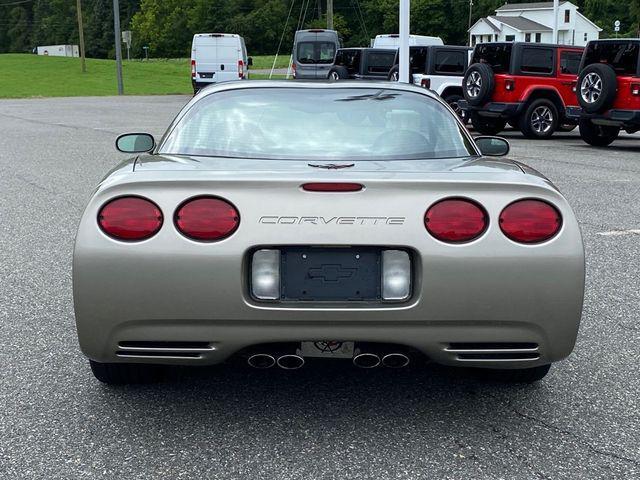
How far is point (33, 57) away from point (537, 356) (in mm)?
82175

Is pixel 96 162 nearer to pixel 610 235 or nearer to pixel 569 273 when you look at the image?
pixel 610 235

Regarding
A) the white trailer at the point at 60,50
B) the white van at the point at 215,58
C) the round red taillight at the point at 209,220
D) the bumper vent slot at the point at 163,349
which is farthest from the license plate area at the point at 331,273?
the white trailer at the point at 60,50

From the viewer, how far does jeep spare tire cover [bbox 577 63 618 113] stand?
15609mm

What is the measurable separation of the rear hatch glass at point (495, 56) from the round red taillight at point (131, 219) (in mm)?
16395

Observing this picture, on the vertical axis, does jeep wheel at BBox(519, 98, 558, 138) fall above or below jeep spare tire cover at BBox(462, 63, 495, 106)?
below

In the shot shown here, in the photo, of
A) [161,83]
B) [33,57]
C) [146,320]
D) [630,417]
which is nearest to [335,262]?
[146,320]

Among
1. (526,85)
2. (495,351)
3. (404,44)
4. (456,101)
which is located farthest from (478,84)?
(495,351)

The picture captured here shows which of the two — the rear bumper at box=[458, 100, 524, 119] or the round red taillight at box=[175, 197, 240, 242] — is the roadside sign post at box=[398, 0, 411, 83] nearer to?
the rear bumper at box=[458, 100, 524, 119]

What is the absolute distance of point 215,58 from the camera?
37062 millimetres

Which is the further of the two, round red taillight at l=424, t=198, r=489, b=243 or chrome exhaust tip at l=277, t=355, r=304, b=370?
chrome exhaust tip at l=277, t=355, r=304, b=370

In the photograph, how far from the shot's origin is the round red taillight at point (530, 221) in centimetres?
320

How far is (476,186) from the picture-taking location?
323 cm

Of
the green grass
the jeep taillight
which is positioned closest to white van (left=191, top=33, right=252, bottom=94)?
the green grass

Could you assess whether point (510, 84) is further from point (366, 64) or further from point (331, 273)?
point (331, 273)
